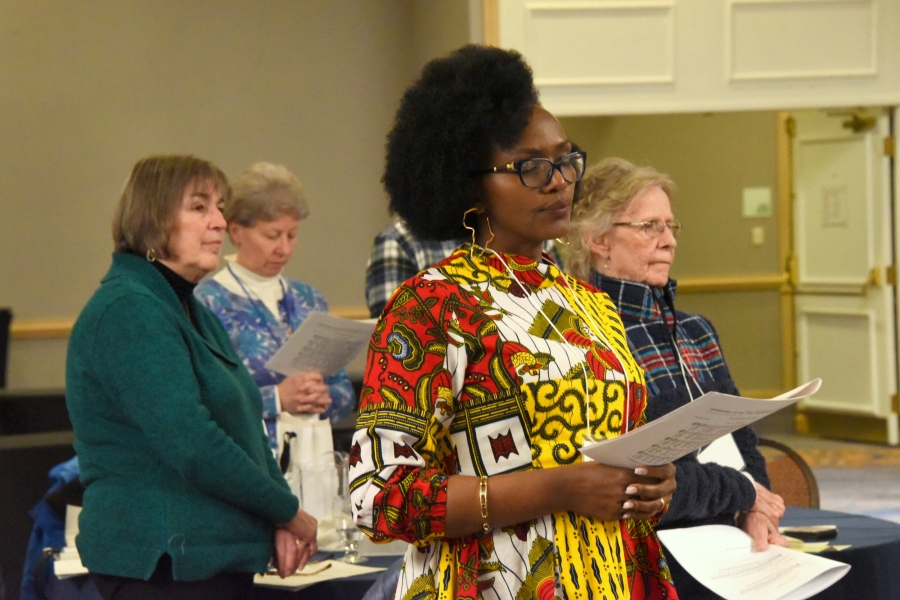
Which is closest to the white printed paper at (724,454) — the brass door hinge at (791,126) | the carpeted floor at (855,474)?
the carpeted floor at (855,474)

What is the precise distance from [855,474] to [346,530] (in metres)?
4.74

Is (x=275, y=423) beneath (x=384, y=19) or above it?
beneath

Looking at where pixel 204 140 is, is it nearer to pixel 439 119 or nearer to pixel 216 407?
pixel 216 407

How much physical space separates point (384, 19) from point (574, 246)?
5.28 metres

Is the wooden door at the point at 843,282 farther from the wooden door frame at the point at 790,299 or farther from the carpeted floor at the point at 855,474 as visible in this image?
the carpeted floor at the point at 855,474

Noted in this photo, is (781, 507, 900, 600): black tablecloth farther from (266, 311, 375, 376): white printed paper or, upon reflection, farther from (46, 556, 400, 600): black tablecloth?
(266, 311, 375, 376): white printed paper

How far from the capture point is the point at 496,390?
1.32m

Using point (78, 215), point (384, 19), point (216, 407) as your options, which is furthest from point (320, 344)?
point (384, 19)

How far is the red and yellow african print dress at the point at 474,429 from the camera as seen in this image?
4.20 ft

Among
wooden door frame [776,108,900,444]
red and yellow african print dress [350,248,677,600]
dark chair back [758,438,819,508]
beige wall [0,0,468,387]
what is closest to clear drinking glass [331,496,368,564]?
red and yellow african print dress [350,248,677,600]

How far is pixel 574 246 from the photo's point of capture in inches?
93.4

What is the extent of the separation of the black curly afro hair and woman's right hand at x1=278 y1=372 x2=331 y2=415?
1276mm

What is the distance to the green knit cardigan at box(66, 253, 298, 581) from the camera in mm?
1881

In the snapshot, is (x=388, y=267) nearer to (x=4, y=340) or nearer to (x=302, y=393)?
(x=302, y=393)
